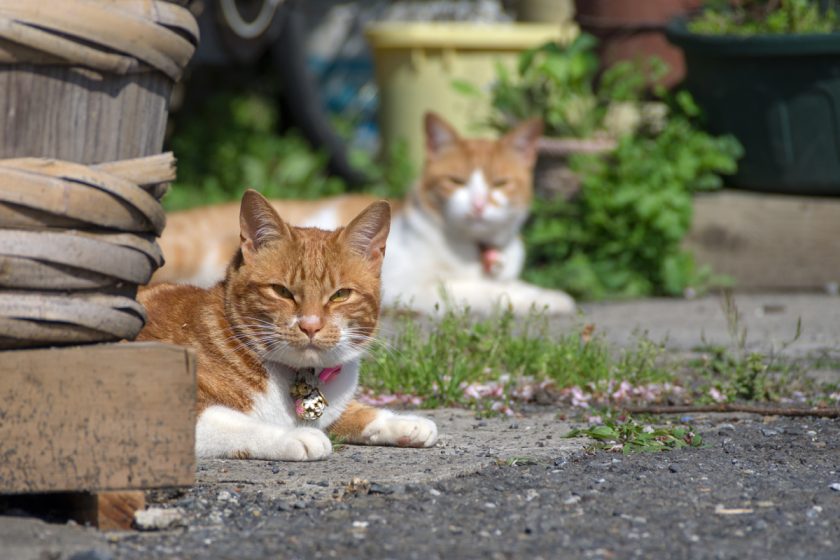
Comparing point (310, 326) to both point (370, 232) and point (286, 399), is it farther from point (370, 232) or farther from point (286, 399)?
point (370, 232)

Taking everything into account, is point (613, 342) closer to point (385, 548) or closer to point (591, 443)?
point (591, 443)

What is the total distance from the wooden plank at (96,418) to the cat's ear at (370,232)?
958 mm

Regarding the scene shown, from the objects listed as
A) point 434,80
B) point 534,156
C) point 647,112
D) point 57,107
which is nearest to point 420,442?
point 57,107

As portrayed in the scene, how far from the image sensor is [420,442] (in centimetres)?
318

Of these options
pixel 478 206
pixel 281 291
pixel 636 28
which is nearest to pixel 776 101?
pixel 636 28

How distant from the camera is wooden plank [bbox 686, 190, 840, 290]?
6102 millimetres

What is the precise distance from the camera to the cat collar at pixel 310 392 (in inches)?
127

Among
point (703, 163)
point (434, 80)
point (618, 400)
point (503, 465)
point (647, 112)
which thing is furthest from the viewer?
point (434, 80)

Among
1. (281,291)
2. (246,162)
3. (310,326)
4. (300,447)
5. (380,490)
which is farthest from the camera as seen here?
(246,162)

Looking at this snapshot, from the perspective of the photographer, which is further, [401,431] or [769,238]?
[769,238]

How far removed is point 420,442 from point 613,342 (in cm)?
146

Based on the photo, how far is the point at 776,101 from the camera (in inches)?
236

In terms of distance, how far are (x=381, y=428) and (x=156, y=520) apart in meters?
0.91

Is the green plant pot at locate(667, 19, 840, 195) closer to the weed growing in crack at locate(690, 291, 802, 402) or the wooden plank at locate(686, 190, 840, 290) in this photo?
the wooden plank at locate(686, 190, 840, 290)
